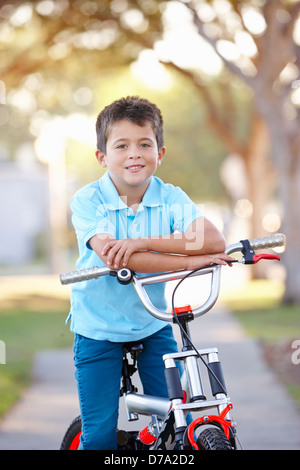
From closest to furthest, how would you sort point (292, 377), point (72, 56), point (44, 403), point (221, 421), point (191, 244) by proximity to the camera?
point (221, 421) < point (191, 244) < point (44, 403) < point (292, 377) < point (72, 56)

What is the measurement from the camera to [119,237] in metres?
2.78

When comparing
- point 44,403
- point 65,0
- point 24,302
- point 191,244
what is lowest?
point 191,244

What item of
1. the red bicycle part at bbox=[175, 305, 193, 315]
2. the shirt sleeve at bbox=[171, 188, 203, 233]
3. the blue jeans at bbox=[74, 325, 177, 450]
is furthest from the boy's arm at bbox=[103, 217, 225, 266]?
the blue jeans at bbox=[74, 325, 177, 450]

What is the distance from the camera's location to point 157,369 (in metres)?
2.93

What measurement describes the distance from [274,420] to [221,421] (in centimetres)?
329

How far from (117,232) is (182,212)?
0.82 feet

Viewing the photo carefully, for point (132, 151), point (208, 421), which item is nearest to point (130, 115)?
point (132, 151)

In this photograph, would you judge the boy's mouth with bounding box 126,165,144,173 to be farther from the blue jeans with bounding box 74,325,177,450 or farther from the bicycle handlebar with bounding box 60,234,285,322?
the blue jeans with bounding box 74,325,177,450

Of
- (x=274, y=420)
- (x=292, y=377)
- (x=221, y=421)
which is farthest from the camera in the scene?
(x=292, y=377)

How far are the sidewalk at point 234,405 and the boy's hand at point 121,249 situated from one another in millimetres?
2577

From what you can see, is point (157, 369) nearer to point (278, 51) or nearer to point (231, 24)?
point (278, 51)

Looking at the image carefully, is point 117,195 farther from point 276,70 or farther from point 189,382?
point 276,70

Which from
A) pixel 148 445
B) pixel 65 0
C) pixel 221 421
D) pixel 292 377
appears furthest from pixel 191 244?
pixel 65 0

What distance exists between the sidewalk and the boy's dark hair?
8.55 feet
